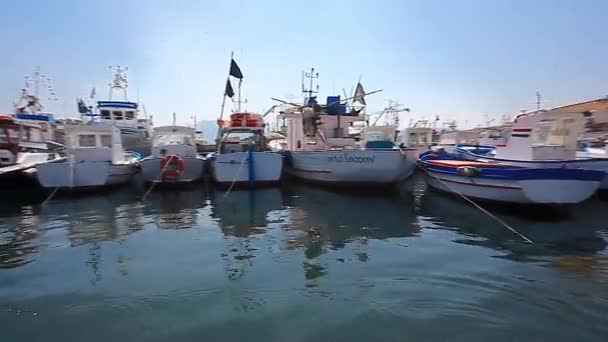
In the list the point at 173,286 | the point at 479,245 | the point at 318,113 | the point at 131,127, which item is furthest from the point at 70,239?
the point at 131,127

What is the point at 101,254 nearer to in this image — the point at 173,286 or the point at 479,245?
the point at 173,286

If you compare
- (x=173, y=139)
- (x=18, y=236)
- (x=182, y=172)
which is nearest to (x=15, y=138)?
(x=173, y=139)

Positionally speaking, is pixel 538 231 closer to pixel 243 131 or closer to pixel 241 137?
pixel 243 131

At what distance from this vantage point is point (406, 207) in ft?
39.3

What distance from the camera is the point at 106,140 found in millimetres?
15781

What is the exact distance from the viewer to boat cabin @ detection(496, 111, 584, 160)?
11.5 metres

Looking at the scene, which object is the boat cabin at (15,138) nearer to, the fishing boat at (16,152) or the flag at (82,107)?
the fishing boat at (16,152)

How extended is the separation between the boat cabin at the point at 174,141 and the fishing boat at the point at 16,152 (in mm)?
4659

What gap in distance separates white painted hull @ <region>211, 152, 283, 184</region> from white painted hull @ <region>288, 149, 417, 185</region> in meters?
1.57

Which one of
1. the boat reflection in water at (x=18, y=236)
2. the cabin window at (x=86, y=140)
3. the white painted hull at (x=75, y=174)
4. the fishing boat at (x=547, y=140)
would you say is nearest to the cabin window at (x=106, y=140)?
the cabin window at (x=86, y=140)

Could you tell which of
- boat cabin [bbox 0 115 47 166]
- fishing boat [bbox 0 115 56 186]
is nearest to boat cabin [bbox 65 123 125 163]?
fishing boat [bbox 0 115 56 186]

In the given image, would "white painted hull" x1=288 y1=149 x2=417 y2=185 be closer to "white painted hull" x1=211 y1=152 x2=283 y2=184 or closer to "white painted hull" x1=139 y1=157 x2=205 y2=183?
"white painted hull" x1=211 y1=152 x2=283 y2=184

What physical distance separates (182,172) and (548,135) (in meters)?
13.1

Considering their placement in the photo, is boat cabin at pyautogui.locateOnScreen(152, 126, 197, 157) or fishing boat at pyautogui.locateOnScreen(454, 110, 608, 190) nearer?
fishing boat at pyautogui.locateOnScreen(454, 110, 608, 190)
